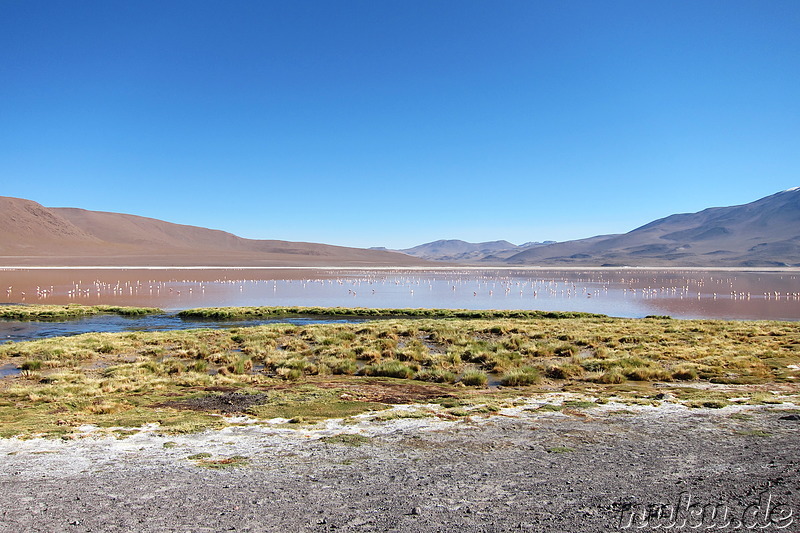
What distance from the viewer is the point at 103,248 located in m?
135

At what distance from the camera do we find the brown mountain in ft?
371

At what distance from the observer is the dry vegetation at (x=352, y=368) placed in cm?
959

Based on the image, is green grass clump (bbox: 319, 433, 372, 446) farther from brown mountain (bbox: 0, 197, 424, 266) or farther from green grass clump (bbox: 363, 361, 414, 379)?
brown mountain (bbox: 0, 197, 424, 266)

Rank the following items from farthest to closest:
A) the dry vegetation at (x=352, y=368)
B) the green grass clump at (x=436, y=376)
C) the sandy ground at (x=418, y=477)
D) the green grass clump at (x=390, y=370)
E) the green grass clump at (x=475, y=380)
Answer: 1. the green grass clump at (x=390, y=370)
2. the green grass clump at (x=436, y=376)
3. the green grass clump at (x=475, y=380)
4. the dry vegetation at (x=352, y=368)
5. the sandy ground at (x=418, y=477)

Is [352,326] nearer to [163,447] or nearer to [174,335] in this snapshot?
[174,335]

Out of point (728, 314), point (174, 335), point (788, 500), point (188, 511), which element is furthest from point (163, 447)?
point (728, 314)

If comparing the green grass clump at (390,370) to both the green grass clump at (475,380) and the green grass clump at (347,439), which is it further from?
the green grass clump at (347,439)

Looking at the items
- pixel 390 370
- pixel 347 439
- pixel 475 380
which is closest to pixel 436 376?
pixel 475 380

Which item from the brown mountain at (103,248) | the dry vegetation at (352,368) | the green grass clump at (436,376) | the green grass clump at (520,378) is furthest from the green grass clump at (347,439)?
the brown mountain at (103,248)

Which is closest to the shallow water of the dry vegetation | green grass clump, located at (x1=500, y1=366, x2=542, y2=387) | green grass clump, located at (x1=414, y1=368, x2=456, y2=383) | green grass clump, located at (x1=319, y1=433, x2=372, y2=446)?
the dry vegetation

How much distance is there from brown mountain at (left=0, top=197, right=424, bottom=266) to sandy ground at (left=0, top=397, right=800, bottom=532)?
108 meters

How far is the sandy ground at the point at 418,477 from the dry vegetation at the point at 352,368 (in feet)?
4.10

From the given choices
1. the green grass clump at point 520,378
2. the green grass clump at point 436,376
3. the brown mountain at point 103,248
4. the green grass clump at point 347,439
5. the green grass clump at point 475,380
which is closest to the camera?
the green grass clump at point 347,439

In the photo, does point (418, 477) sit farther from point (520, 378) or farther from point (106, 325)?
point (106, 325)
